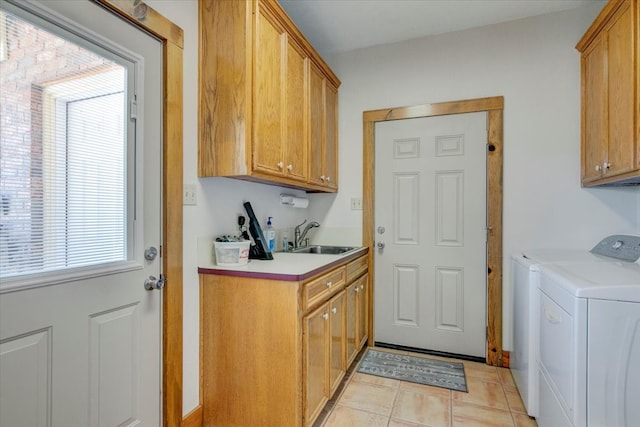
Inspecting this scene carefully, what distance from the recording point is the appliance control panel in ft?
5.77

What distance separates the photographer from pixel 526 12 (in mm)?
2338

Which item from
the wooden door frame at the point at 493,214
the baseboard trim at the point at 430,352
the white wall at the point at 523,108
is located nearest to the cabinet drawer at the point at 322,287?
the white wall at the point at 523,108

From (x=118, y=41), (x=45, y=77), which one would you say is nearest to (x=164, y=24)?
(x=118, y=41)

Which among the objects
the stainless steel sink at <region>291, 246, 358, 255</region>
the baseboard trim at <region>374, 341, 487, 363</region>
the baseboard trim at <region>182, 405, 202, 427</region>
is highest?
the stainless steel sink at <region>291, 246, 358, 255</region>

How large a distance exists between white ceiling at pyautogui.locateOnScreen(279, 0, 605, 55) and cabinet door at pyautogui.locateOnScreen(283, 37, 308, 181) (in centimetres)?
47

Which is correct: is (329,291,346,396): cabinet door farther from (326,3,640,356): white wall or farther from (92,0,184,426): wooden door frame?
(326,3,640,356): white wall

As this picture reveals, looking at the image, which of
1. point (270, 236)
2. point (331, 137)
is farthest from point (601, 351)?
point (331, 137)

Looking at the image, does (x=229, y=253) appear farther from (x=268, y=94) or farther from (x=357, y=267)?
(x=357, y=267)

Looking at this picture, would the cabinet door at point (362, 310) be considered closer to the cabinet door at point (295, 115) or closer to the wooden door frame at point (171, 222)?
the cabinet door at point (295, 115)

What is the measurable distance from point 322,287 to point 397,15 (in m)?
2.10

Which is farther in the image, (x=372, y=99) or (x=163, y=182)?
(x=372, y=99)

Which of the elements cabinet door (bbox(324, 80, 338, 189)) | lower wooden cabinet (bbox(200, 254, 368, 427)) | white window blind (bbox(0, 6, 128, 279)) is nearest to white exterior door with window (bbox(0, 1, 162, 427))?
white window blind (bbox(0, 6, 128, 279))

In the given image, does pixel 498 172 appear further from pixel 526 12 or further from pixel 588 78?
pixel 526 12

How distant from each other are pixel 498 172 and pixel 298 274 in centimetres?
187
